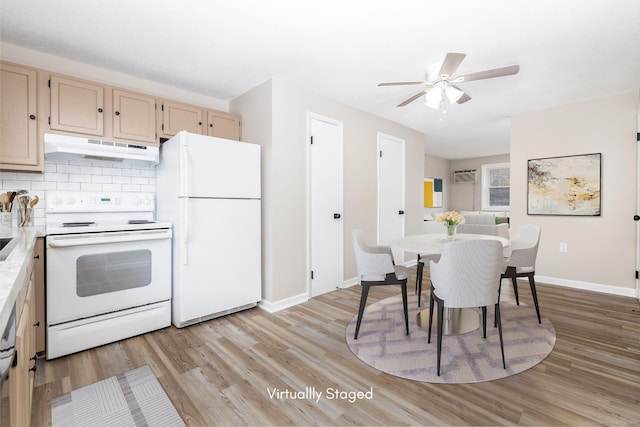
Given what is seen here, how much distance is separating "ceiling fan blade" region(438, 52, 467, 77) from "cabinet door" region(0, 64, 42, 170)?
120 inches

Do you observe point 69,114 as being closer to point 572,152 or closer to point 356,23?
point 356,23

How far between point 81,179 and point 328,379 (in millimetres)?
2678

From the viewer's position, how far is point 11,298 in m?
0.82

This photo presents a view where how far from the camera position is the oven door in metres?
2.14

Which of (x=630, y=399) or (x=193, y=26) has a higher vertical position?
(x=193, y=26)

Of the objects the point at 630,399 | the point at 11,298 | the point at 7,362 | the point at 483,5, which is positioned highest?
the point at 483,5

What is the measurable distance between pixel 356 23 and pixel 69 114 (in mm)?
2356

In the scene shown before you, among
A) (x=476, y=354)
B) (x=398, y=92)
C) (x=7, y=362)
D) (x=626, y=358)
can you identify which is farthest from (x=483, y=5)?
(x=7, y=362)

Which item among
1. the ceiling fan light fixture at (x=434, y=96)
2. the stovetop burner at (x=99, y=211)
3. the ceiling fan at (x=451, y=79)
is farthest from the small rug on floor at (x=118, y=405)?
the ceiling fan light fixture at (x=434, y=96)

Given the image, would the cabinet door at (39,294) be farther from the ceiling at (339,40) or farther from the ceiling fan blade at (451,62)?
the ceiling fan blade at (451,62)

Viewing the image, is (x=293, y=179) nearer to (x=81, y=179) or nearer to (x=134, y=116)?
(x=134, y=116)

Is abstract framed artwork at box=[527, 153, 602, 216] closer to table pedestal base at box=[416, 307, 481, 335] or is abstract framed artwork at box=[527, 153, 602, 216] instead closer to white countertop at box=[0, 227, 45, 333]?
table pedestal base at box=[416, 307, 481, 335]

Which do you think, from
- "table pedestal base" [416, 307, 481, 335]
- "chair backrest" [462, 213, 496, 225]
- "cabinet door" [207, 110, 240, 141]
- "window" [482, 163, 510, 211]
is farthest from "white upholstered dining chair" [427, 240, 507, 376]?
"window" [482, 163, 510, 211]

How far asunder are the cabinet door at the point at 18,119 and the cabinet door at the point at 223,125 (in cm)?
139
